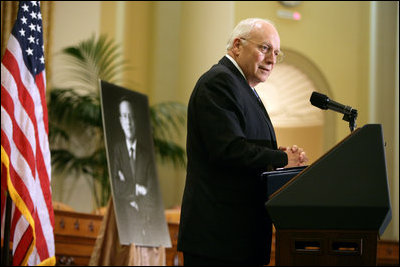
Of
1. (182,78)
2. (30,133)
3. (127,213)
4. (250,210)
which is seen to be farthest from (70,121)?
(250,210)

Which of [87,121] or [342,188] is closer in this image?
[342,188]

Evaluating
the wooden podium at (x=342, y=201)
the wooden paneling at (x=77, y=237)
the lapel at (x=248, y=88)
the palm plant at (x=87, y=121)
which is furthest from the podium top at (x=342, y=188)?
the palm plant at (x=87, y=121)

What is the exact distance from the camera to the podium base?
2.36 m

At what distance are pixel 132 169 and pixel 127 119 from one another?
478 mm

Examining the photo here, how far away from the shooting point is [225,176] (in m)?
2.61

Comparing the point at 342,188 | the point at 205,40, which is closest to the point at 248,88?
the point at 342,188

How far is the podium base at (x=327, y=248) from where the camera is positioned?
236 cm

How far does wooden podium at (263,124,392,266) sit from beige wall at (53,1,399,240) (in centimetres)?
770

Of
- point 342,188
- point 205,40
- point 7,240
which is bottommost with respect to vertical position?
point 7,240

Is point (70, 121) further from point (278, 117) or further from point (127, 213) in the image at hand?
point (278, 117)

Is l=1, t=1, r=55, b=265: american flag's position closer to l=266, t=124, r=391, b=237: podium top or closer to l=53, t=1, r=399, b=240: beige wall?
l=266, t=124, r=391, b=237: podium top

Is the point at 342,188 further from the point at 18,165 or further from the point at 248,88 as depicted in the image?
the point at 18,165

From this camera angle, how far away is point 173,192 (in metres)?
10.6

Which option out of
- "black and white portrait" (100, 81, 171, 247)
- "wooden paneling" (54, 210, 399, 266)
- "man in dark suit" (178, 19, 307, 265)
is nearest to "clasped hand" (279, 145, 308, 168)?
"man in dark suit" (178, 19, 307, 265)
